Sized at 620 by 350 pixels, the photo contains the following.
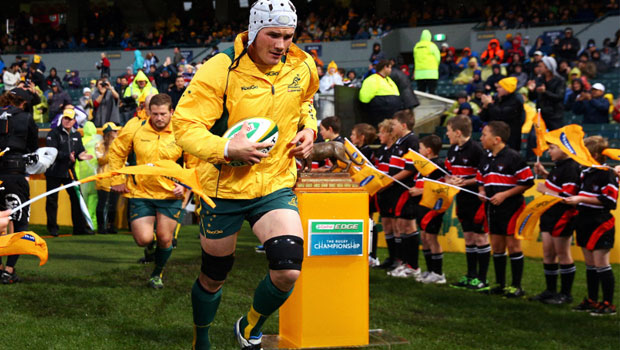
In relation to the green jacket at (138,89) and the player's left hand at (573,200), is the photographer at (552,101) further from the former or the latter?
the green jacket at (138,89)

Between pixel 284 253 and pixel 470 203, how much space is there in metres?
4.96

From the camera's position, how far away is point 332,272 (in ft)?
18.9

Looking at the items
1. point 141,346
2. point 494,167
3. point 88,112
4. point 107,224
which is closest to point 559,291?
point 494,167

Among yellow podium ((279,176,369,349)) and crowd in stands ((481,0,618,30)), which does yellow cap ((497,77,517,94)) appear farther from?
crowd in stands ((481,0,618,30))

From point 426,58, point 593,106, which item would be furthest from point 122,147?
point 426,58

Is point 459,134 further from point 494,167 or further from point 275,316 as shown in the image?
point 275,316

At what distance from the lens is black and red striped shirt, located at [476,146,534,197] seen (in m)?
8.48

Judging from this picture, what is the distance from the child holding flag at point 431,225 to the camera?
9.52 metres

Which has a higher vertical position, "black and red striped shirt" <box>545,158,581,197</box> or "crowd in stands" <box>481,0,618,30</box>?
"crowd in stands" <box>481,0,618,30</box>

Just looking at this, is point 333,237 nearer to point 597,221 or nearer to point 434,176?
point 597,221

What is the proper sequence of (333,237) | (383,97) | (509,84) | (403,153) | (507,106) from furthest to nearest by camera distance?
1. (383,97)
2. (507,106)
3. (509,84)
4. (403,153)
5. (333,237)

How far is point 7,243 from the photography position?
3.95 metres

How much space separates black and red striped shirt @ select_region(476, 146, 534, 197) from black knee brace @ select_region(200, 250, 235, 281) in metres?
4.54

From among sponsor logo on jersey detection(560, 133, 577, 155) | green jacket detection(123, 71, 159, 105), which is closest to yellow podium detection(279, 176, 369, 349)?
sponsor logo on jersey detection(560, 133, 577, 155)
